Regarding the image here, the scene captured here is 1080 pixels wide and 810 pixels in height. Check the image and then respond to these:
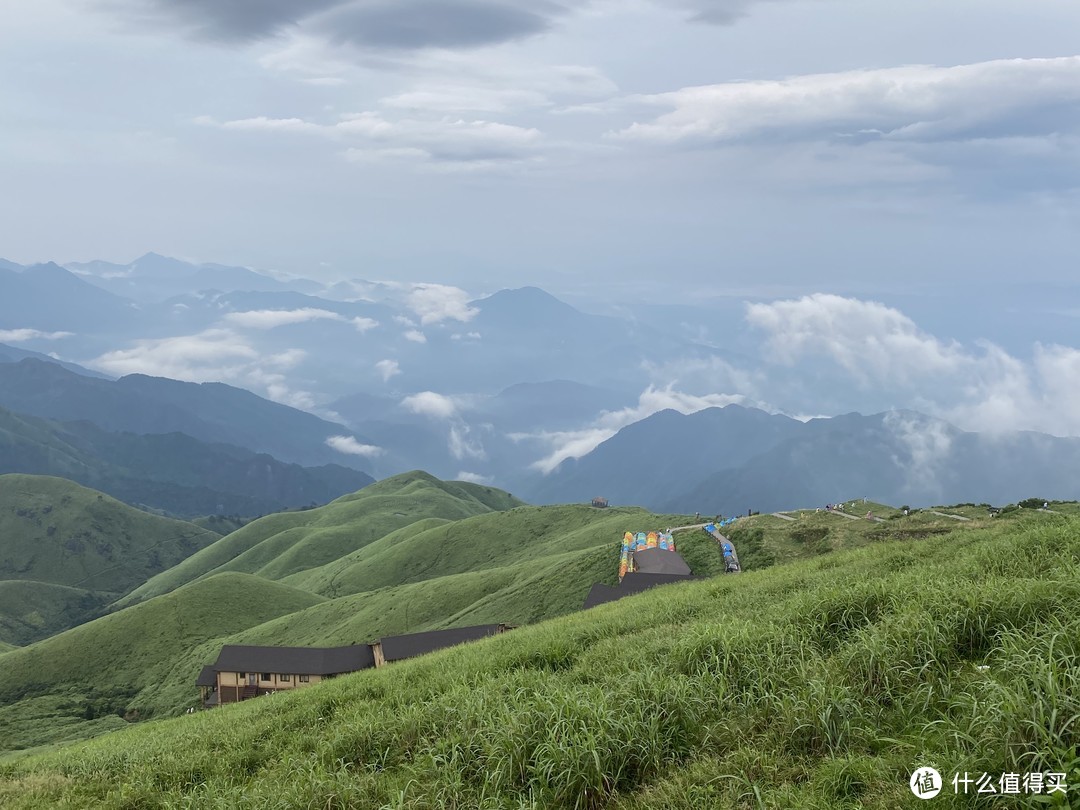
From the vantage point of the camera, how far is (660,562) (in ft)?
227

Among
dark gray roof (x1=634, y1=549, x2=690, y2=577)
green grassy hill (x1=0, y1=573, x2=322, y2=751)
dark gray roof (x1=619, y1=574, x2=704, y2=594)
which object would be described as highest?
dark gray roof (x1=619, y1=574, x2=704, y2=594)

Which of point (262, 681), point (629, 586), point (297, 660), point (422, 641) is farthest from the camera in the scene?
point (262, 681)

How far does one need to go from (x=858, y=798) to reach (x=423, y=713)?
8.86 meters

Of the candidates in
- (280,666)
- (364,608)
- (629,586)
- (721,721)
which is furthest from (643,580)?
(364,608)

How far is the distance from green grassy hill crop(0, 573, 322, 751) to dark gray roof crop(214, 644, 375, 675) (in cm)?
3013

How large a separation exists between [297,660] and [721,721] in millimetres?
70748

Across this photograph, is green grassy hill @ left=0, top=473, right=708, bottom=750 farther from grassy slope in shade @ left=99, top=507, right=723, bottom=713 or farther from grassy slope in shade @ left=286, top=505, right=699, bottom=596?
grassy slope in shade @ left=286, top=505, right=699, bottom=596

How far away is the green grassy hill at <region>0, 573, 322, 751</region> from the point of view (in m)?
100

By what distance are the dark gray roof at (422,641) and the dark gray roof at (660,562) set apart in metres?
16.0

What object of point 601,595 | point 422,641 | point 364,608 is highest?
point 601,595

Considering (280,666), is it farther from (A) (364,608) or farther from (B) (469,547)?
(B) (469,547)

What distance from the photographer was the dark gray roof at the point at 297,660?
70.6m

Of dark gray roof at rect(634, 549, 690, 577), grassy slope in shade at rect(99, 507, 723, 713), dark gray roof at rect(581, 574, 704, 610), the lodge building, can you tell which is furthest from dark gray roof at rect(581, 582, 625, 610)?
the lodge building

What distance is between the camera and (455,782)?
10695 mm
